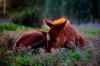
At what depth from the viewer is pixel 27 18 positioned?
3.70 m

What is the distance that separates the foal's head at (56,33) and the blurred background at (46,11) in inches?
5.7

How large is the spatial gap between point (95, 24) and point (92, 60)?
46 centimetres

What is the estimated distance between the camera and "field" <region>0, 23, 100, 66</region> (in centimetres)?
310

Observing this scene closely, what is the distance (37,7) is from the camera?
367cm

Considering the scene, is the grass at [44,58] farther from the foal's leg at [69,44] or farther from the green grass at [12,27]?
the green grass at [12,27]

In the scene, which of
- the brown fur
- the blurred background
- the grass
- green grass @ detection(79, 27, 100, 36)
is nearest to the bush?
the blurred background

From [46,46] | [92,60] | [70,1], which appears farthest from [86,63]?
[70,1]

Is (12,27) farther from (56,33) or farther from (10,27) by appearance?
(56,33)

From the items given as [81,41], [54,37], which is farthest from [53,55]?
[81,41]

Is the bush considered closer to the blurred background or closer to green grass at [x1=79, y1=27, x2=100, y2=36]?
the blurred background

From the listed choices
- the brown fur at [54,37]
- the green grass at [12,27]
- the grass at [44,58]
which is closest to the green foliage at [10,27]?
the green grass at [12,27]

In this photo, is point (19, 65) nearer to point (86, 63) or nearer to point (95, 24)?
point (86, 63)

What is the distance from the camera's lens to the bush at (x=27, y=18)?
3639mm

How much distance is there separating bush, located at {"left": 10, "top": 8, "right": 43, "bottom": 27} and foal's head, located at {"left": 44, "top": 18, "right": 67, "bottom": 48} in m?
0.27
